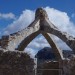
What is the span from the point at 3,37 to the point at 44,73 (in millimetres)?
3471

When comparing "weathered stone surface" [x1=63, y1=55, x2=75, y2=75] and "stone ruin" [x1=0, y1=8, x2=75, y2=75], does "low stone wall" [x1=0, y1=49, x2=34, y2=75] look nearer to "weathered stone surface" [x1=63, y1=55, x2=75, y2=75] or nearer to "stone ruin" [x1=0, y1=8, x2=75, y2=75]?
"stone ruin" [x1=0, y1=8, x2=75, y2=75]

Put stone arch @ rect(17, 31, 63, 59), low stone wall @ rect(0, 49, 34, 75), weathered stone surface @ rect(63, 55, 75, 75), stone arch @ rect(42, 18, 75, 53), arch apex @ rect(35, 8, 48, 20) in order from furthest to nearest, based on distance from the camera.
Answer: stone arch @ rect(17, 31, 63, 59) → arch apex @ rect(35, 8, 48, 20) → stone arch @ rect(42, 18, 75, 53) → weathered stone surface @ rect(63, 55, 75, 75) → low stone wall @ rect(0, 49, 34, 75)

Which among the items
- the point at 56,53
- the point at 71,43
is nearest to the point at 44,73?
the point at 71,43

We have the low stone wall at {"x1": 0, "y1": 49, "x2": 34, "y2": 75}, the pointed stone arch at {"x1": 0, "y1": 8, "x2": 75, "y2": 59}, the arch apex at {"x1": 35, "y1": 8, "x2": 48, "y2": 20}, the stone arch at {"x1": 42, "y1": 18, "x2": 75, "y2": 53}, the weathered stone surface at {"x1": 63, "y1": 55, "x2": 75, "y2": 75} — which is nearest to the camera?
the low stone wall at {"x1": 0, "y1": 49, "x2": 34, "y2": 75}

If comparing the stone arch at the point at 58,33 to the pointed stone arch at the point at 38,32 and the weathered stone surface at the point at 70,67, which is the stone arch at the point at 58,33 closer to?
the pointed stone arch at the point at 38,32

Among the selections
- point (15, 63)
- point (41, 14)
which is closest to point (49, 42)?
point (41, 14)

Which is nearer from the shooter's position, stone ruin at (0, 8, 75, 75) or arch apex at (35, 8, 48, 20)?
stone ruin at (0, 8, 75, 75)

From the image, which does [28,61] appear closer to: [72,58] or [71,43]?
[72,58]

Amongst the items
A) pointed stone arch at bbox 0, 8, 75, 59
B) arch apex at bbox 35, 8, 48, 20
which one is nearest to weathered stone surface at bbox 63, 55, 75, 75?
pointed stone arch at bbox 0, 8, 75, 59

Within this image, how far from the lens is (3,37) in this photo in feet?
71.4

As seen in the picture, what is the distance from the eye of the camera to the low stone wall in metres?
13.5

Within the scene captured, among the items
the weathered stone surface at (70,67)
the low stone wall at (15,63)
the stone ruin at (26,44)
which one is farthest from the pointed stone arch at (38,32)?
the weathered stone surface at (70,67)

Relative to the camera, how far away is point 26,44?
26172 millimetres

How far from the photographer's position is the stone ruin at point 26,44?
13672mm
